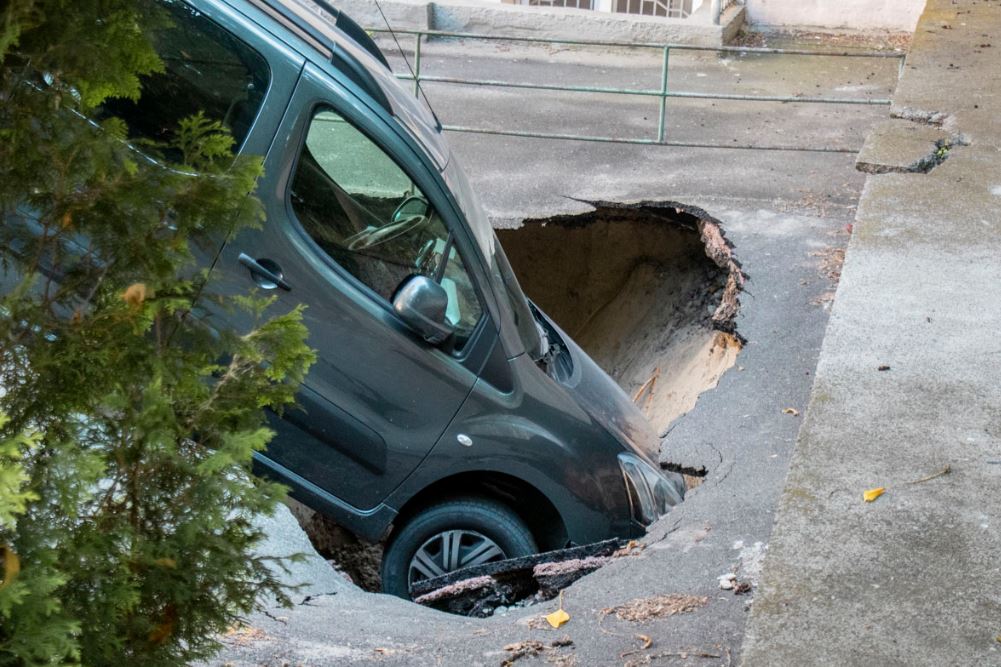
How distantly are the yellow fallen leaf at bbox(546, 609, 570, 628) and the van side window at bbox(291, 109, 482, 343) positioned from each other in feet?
4.86

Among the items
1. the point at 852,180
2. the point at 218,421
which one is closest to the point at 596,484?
the point at 218,421

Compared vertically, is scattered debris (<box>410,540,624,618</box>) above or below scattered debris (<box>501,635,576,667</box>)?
above

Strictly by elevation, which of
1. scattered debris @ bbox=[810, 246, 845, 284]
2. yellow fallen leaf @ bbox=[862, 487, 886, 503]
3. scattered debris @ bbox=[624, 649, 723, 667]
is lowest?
scattered debris @ bbox=[624, 649, 723, 667]

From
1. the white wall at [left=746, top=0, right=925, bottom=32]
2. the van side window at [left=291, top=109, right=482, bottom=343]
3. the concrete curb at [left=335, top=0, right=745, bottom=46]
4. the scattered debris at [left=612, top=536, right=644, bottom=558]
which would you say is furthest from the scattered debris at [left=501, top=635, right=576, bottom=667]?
the white wall at [left=746, top=0, right=925, bottom=32]

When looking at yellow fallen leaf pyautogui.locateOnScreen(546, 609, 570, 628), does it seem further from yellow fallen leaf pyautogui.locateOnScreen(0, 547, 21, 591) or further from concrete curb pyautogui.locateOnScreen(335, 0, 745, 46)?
Result: concrete curb pyautogui.locateOnScreen(335, 0, 745, 46)

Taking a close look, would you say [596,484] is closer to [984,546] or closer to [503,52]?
[984,546]

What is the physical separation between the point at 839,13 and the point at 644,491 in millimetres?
10788

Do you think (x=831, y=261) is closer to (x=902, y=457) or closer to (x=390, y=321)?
(x=390, y=321)

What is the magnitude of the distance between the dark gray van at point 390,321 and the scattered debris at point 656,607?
1.32m

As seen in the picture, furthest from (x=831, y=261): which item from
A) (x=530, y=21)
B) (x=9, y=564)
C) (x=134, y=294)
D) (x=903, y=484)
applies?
(x=530, y=21)

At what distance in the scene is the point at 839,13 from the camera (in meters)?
14.7

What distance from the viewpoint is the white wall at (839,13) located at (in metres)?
14.6

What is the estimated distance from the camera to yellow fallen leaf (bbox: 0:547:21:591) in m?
2.20

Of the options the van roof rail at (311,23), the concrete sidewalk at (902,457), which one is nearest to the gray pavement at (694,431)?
the concrete sidewalk at (902,457)
